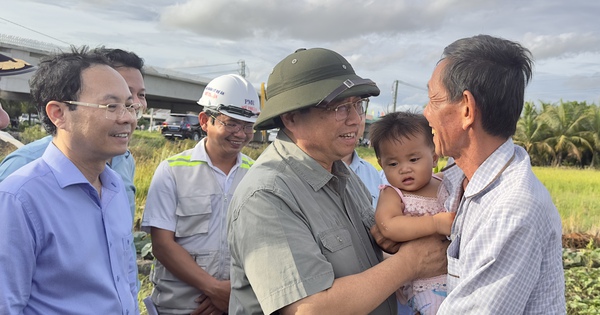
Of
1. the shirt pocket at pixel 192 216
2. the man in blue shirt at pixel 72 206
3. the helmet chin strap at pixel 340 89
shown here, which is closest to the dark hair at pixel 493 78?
the helmet chin strap at pixel 340 89

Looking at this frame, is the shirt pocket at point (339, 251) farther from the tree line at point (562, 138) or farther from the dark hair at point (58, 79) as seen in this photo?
the tree line at point (562, 138)

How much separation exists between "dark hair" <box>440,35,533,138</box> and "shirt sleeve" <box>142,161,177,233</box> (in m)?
2.09

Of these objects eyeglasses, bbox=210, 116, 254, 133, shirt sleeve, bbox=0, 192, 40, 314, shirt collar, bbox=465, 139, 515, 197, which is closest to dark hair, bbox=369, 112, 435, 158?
shirt collar, bbox=465, 139, 515, 197

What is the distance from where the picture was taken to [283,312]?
1.78 m

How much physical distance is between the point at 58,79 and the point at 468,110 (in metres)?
1.92

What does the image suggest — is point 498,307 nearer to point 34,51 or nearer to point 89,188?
point 89,188

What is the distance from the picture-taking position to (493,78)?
1790 millimetres

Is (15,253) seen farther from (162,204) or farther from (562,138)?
(562,138)

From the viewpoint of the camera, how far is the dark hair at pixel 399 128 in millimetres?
2568

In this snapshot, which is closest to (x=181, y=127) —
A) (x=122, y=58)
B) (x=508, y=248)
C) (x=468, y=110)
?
(x=122, y=58)

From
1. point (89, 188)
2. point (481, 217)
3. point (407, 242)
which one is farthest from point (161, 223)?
point (481, 217)

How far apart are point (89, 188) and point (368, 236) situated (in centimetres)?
134

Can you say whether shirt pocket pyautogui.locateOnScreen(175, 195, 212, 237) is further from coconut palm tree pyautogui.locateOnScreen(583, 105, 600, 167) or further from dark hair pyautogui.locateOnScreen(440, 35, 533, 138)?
coconut palm tree pyautogui.locateOnScreen(583, 105, 600, 167)

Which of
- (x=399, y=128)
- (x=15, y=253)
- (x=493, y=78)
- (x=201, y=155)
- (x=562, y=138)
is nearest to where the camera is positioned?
(x=493, y=78)
